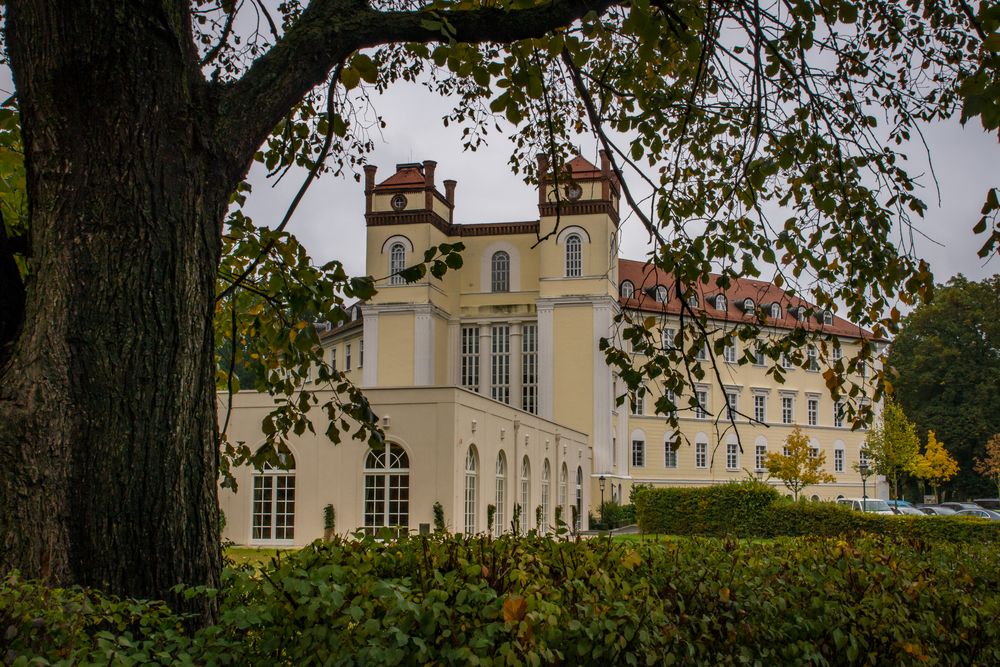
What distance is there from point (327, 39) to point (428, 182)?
47.2 metres

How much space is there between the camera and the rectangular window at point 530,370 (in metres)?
50.8

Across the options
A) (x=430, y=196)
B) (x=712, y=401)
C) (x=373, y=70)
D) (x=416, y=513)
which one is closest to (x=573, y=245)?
(x=430, y=196)

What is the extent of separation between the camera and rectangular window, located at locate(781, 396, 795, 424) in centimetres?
6412

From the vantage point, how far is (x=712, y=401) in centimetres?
6197

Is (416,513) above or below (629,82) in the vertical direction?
below

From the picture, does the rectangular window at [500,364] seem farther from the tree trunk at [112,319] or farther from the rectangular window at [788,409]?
the tree trunk at [112,319]

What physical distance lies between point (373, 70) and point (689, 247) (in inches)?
124

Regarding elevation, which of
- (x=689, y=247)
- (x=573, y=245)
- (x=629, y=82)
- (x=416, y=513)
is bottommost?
(x=416, y=513)

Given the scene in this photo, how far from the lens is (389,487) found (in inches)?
1195

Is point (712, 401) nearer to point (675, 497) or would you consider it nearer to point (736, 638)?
point (675, 497)

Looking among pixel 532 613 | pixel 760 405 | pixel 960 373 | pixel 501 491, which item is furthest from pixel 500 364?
pixel 532 613

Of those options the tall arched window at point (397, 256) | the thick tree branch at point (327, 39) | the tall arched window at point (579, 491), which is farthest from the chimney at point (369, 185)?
the thick tree branch at point (327, 39)

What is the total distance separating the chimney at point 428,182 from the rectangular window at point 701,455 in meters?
21.8

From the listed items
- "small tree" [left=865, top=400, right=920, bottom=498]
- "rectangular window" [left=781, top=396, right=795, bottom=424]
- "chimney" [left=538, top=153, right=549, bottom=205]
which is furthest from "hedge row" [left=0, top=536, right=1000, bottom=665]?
"rectangular window" [left=781, top=396, right=795, bottom=424]
